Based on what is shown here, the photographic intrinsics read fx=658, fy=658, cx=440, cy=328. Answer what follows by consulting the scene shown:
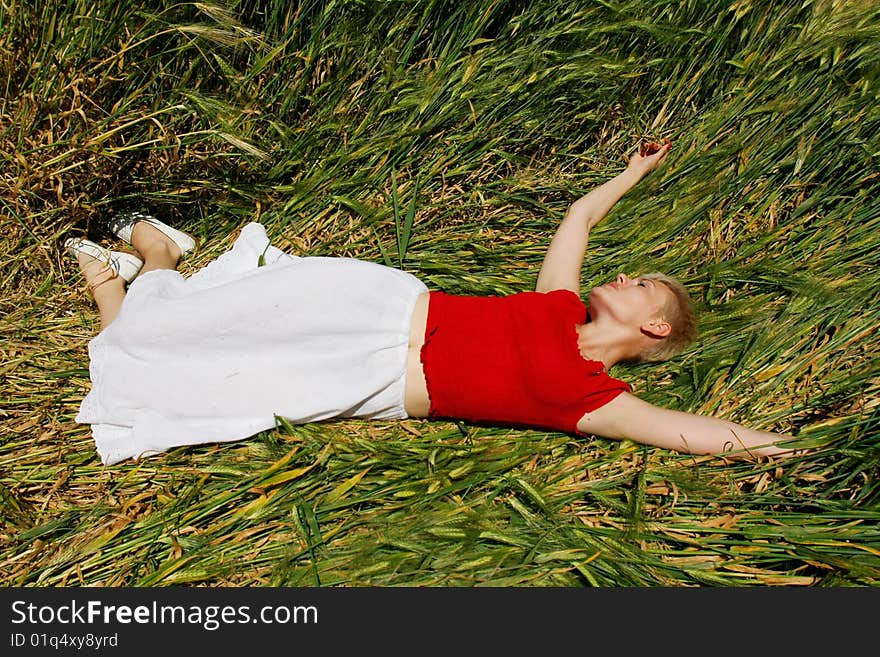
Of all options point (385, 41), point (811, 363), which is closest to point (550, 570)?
point (811, 363)

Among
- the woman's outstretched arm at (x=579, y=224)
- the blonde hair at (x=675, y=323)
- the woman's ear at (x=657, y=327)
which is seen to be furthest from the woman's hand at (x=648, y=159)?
the woman's ear at (x=657, y=327)

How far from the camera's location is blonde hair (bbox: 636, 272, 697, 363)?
210 centimetres

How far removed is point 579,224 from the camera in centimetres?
232

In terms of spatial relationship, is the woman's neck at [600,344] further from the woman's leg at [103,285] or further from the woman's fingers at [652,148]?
the woman's leg at [103,285]

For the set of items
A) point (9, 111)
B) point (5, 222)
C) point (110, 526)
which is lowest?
point (110, 526)

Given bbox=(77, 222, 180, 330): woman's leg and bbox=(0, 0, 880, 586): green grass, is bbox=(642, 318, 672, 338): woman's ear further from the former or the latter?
bbox=(77, 222, 180, 330): woman's leg

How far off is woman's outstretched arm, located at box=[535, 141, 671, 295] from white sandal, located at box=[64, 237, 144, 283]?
4.73ft

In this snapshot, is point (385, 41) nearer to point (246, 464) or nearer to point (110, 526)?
point (246, 464)

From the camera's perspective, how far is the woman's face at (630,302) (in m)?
2.08

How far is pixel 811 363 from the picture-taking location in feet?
6.67

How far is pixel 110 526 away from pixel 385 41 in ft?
6.01

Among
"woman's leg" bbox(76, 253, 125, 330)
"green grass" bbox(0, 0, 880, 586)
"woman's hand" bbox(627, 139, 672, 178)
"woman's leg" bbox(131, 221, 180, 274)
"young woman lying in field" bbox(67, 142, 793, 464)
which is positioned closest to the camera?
"green grass" bbox(0, 0, 880, 586)

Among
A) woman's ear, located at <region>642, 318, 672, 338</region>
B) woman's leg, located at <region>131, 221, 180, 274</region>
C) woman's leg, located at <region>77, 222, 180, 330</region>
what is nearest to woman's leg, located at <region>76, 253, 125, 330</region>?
woman's leg, located at <region>77, 222, 180, 330</region>

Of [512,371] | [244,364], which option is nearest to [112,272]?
[244,364]
